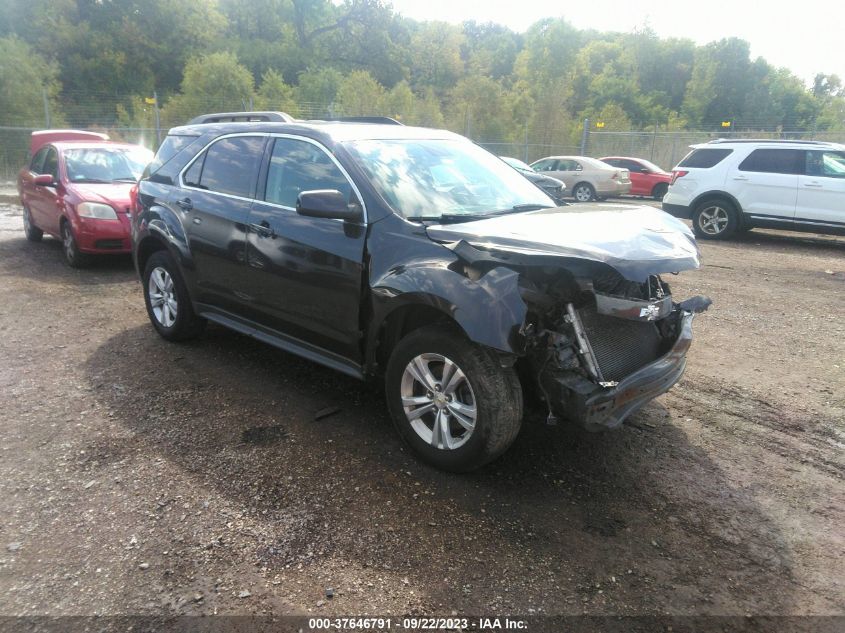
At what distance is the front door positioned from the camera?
12.0 ft

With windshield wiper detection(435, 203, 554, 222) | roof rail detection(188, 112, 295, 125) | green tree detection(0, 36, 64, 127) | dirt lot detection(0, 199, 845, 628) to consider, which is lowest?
dirt lot detection(0, 199, 845, 628)

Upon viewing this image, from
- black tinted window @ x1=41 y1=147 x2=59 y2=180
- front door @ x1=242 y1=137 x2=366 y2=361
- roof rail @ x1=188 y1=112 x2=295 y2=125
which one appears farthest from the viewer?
black tinted window @ x1=41 y1=147 x2=59 y2=180

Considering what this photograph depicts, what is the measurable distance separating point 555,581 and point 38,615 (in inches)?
81.8

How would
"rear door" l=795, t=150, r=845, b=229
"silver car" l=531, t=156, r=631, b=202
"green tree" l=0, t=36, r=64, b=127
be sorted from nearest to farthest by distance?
"rear door" l=795, t=150, r=845, b=229 → "silver car" l=531, t=156, r=631, b=202 → "green tree" l=0, t=36, r=64, b=127

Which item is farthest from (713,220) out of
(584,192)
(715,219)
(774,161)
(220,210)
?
(220,210)

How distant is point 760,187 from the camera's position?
1109 centimetres

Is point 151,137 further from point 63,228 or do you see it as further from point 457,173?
point 457,173

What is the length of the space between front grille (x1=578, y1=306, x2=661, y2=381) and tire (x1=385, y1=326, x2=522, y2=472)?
0.48 meters

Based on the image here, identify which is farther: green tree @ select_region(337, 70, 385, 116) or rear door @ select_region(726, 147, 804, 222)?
green tree @ select_region(337, 70, 385, 116)

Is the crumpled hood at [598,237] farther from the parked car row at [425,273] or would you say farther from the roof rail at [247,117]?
the roof rail at [247,117]

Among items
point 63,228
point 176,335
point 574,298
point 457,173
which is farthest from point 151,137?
point 574,298

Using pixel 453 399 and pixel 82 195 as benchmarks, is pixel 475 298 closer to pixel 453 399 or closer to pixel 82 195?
pixel 453 399

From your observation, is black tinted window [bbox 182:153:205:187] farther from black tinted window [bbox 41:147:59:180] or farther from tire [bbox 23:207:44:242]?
tire [bbox 23:207:44:242]

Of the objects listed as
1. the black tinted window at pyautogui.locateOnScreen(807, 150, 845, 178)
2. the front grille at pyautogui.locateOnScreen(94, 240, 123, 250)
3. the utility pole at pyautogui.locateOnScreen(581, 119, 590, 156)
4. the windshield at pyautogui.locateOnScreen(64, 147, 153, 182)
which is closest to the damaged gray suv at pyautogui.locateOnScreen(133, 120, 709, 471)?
the front grille at pyautogui.locateOnScreen(94, 240, 123, 250)
